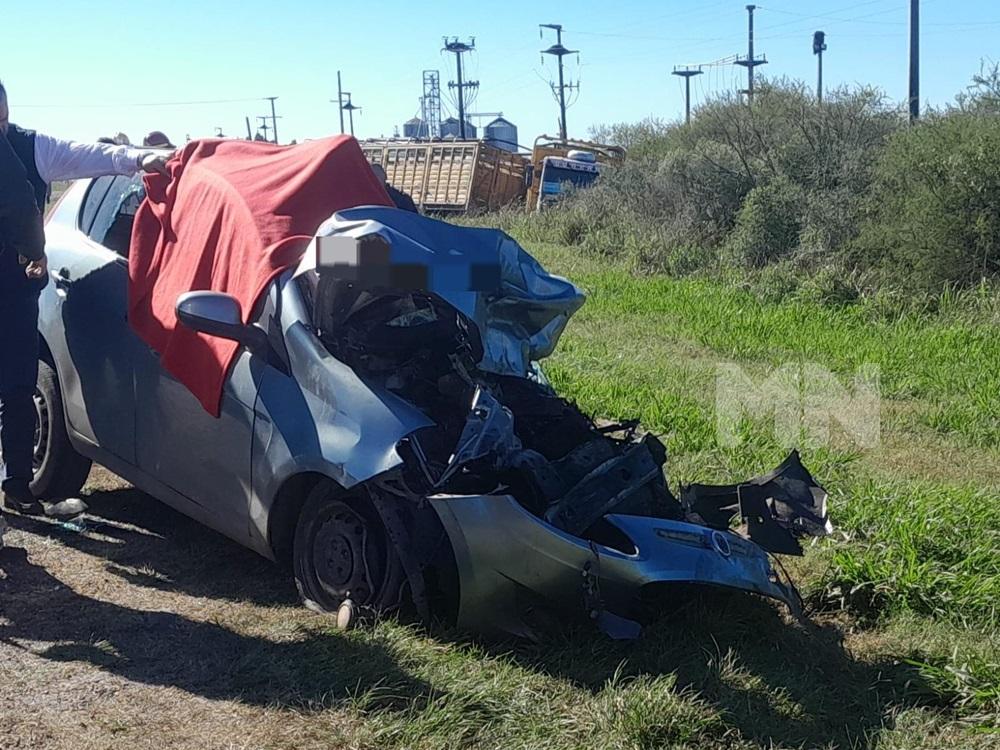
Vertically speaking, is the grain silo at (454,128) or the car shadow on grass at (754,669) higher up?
the grain silo at (454,128)

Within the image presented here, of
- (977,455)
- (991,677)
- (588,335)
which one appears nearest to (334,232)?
(991,677)

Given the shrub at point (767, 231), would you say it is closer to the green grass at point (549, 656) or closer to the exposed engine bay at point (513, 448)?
the green grass at point (549, 656)

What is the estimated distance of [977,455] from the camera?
6613 millimetres

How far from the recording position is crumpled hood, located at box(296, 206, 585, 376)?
414cm

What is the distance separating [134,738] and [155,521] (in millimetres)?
2274

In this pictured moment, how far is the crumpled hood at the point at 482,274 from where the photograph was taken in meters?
4.14

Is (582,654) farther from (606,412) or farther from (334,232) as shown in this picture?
(606,412)

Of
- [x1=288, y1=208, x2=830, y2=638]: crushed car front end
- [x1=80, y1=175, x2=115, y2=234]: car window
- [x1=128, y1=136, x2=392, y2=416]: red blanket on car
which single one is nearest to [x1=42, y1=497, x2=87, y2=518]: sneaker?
[x1=128, y1=136, x2=392, y2=416]: red blanket on car

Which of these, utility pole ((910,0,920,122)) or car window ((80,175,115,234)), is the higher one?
utility pole ((910,0,920,122))

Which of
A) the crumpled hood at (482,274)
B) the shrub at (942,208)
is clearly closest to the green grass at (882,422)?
the shrub at (942,208)

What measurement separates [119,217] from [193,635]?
232 centimetres

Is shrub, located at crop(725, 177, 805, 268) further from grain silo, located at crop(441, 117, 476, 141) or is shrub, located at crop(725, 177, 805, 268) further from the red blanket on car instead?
grain silo, located at crop(441, 117, 476, 141)

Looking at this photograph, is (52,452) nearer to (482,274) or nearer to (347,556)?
(347,556)

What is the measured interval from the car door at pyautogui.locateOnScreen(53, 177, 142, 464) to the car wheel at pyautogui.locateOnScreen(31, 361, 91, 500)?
14 cm
